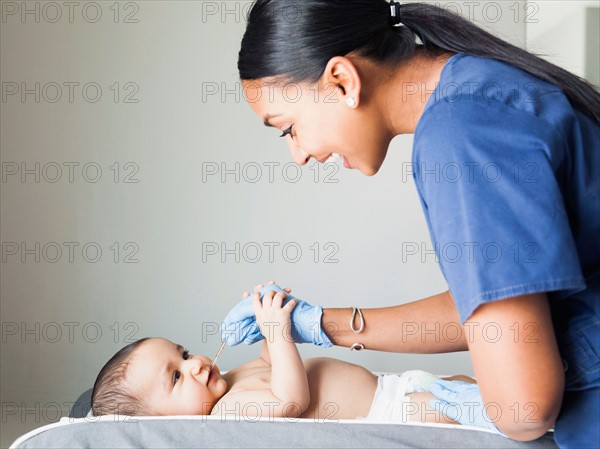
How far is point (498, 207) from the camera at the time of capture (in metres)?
0.95

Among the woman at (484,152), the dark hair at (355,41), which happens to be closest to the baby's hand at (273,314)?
the woman at (484,152)

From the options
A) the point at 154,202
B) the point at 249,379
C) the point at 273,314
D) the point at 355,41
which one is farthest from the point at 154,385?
the point at 154,202

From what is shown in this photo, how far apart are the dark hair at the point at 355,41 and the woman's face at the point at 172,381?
0.77m

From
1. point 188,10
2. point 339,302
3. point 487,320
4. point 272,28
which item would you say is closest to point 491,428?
point 487,320

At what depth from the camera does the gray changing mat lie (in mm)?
1225

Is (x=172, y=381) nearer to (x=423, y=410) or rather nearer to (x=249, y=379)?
(x=249, y=379)

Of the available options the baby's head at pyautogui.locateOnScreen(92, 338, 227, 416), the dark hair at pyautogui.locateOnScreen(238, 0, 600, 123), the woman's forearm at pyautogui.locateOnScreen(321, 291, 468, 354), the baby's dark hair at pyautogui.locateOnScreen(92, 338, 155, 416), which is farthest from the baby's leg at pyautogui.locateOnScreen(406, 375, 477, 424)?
the dark hair at pyautogui.locateOnScreen(238, 0, 600, 123)

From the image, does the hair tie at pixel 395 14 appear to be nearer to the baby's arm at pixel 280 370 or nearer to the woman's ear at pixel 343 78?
the woman's ear at pixel 343 78

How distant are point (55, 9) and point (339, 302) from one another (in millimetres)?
1568

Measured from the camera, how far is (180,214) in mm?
2834

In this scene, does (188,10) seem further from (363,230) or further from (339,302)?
(339,302)

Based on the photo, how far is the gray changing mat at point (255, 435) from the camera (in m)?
1.22

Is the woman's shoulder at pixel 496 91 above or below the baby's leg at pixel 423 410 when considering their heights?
above

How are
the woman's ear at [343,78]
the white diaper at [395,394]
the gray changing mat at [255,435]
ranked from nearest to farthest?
the woman's ear at [343,78], the gray changing mat at [255,435], the white diaper at [395,394]
